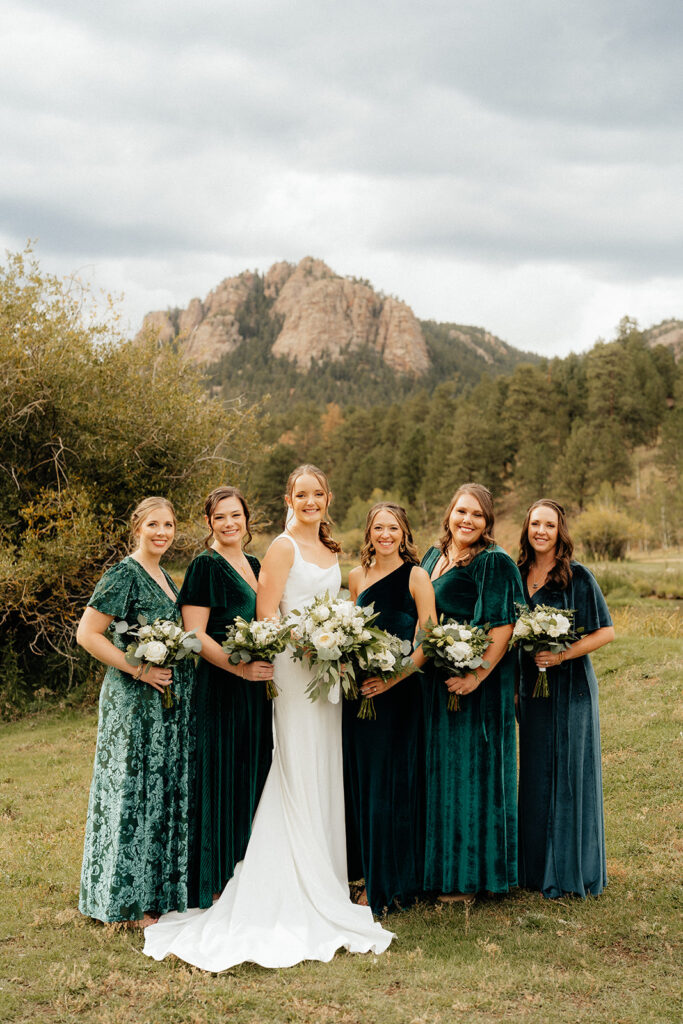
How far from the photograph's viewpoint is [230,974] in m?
4.39

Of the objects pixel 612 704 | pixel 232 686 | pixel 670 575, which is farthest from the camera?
pixel 670 575

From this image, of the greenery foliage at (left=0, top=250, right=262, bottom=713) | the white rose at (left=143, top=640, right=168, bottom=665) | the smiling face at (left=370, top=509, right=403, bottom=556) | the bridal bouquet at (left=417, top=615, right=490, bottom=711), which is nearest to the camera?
the white rose at (left=143, top=640, right=168, bottom=665)

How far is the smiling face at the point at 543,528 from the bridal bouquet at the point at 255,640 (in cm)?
199

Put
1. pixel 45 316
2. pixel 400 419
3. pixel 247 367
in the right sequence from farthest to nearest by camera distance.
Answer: pixel 247 367
pixel 400 419
pixel 45 316

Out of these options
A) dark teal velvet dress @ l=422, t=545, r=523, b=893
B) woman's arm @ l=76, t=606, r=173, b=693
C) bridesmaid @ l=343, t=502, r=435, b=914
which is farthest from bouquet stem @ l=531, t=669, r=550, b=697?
woman's arm @ l=76, t=606, r=173, b=693

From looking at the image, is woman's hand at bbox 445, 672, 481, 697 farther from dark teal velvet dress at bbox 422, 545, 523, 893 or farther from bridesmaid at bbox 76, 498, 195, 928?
bridesmaid at bbox 76, 498, 195, 928

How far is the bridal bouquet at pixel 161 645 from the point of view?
4.75 m

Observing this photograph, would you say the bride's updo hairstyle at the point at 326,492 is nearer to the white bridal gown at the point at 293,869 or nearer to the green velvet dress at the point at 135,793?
the white bridal gown at the point at 293,869

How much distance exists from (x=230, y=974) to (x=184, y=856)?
0.82 m

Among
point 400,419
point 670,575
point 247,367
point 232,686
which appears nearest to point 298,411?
point 400,419

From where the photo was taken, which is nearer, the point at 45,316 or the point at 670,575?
the point at 45,316

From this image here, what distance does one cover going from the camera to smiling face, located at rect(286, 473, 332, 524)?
521 centimetres

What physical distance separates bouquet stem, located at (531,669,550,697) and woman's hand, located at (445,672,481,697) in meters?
0.51

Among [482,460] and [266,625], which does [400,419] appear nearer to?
[482,460]
